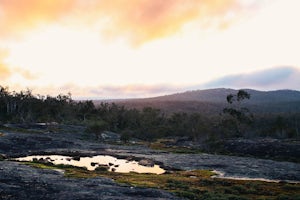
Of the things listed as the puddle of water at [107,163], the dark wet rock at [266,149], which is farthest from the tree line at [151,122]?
the puddle of water at [107,163]

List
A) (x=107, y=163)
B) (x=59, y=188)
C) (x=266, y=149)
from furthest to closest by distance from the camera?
(x=266, y=149), (x=107, y=163), (x=59, y=188)

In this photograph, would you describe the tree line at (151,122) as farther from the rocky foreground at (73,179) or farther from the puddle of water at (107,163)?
the puddle of water at (107,163)

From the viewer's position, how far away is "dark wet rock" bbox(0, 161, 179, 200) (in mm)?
41625

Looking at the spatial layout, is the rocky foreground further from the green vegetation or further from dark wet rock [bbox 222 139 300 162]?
dark wet rock [bbox 222 139 300 162]

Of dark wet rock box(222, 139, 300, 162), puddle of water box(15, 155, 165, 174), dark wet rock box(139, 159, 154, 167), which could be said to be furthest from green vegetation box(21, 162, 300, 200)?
dark wet rock box(222, 139, 300, 162)

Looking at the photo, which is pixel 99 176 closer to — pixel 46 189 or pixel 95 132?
pixel 46 189

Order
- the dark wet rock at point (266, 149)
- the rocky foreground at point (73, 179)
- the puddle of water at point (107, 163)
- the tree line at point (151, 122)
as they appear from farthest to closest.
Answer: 1. the tree line at point (151, 122)
2. the dark wet rock at point (266, 149)
3. the puddle of water at point (107, 163)
4. the rocky foreground at point (73, 179)

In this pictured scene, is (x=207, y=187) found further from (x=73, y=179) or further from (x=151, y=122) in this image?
(x=151, y=122)

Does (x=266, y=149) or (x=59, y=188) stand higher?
(x=59, y=188)

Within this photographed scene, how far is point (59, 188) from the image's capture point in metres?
45.9

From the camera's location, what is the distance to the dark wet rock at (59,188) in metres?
41.6

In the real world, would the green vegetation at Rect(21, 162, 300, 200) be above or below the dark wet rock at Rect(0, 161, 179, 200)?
below

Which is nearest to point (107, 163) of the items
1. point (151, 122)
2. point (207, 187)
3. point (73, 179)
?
point (73, 179)

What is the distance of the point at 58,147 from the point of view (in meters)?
104
